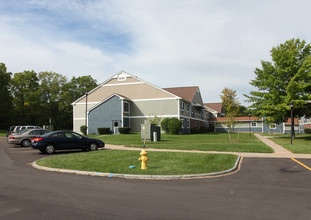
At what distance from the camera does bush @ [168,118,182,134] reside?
39250mm

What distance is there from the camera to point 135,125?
44.0 meters

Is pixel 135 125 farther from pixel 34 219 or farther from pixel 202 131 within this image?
pixel 34 219

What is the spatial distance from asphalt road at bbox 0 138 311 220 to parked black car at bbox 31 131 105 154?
6.54 m

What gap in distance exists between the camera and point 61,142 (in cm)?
1694

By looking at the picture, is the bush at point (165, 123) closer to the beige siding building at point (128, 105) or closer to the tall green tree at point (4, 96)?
the beige siding building at point (128, 105)

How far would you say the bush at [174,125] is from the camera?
39.2 meters

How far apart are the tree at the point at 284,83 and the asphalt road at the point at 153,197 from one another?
2255 cm

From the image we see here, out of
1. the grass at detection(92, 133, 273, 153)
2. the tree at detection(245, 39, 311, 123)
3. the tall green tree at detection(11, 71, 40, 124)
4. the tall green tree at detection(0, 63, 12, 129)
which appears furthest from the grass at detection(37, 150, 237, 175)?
the tall green tree at detection(11, 71, 40, 124)

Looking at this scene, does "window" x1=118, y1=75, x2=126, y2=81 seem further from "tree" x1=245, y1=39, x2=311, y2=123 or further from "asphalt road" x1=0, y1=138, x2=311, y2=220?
"asphalt road" x1=0, y1=138, x2=311, y2=220

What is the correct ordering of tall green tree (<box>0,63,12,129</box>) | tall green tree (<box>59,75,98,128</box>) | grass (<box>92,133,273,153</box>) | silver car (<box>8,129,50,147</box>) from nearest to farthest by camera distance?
1. grass (<box>92,133,273,153</box>)
2. silver car (<box>8,129,50,147</box>)
3. tall green tree (<box>0,63,12,129</box>)
4. tall green tree (<box>59,75,98,128</box>)

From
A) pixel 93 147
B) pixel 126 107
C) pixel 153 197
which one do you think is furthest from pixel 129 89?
pixel 153 197

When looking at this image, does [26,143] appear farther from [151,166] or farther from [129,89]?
[129,89]

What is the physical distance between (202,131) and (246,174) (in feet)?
142

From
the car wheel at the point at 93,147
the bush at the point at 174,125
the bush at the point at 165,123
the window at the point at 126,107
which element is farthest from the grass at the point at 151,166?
the window at the point at 126,107
